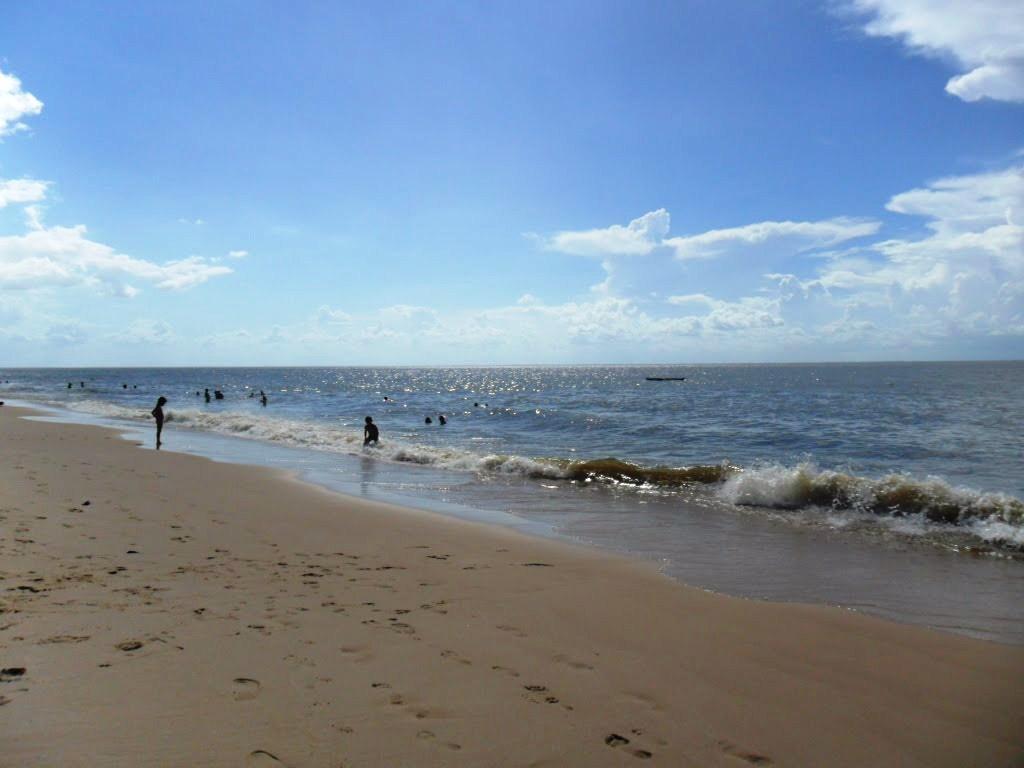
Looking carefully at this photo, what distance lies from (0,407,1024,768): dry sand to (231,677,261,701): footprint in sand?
0.02 metres

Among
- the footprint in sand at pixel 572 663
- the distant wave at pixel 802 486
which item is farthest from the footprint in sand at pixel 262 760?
the distant wave at pixel 802 486

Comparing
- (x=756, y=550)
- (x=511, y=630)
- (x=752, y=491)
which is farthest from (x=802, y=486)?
(x=511, y=630)

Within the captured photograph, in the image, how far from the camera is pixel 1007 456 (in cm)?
2105

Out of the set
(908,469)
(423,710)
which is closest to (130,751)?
(423,710)

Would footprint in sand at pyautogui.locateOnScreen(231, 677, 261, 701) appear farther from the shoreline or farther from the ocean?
the ocean

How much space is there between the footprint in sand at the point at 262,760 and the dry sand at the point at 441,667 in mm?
12

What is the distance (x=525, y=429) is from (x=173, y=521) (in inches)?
994

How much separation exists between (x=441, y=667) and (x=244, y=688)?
1.43 metres

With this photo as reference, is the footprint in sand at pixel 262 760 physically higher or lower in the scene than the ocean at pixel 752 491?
higher

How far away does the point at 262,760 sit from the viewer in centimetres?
351

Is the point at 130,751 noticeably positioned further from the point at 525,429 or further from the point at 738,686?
the point at 525,429

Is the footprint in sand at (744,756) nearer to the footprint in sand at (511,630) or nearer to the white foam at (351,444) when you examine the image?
the footprint in sand at (511,630)

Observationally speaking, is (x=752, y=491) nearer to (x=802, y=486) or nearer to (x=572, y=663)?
(x=802, y=486)

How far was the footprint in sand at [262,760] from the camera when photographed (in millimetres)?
3456
